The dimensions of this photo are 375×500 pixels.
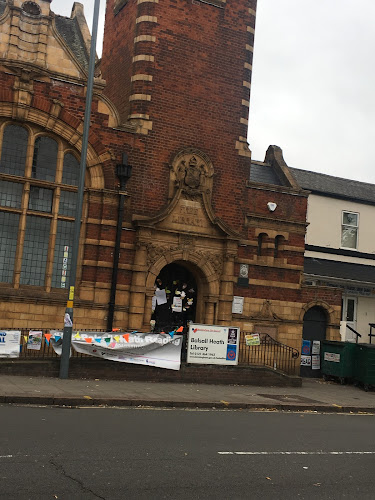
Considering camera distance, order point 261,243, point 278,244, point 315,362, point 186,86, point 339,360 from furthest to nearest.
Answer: point 315,362 < point 278,244 < point 261,243 < point 339,360 < point 186,86

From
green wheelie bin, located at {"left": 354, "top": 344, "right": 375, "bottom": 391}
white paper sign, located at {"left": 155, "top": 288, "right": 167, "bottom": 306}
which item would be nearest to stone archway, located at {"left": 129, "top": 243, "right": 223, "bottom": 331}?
white paper sign, located at {"left": 155, "top": 288, "right": 167, "bottom": 306}

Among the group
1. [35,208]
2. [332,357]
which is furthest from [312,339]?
[35,208]

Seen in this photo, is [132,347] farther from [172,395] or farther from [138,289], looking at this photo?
[172,395]

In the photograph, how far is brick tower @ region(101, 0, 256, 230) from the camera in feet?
64.5

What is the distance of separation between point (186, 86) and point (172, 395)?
10450 millimetres

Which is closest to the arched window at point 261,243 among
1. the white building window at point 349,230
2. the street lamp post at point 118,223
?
the street lamp post at point 118,223

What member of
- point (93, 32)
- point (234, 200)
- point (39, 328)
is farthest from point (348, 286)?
point (93, 32)

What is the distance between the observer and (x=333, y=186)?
96.9ft

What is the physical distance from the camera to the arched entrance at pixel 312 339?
22797mm

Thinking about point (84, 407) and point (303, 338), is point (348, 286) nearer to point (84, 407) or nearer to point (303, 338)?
point (303, 338)

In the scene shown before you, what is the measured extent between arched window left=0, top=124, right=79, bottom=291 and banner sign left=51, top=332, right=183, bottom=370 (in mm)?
2197

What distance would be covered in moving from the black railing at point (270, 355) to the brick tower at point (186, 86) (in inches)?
158

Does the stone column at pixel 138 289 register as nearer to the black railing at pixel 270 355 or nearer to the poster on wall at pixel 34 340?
the poster on wall at pixel 34 340

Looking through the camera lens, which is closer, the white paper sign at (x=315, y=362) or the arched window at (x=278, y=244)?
the arched window at (x=278, y=244)
